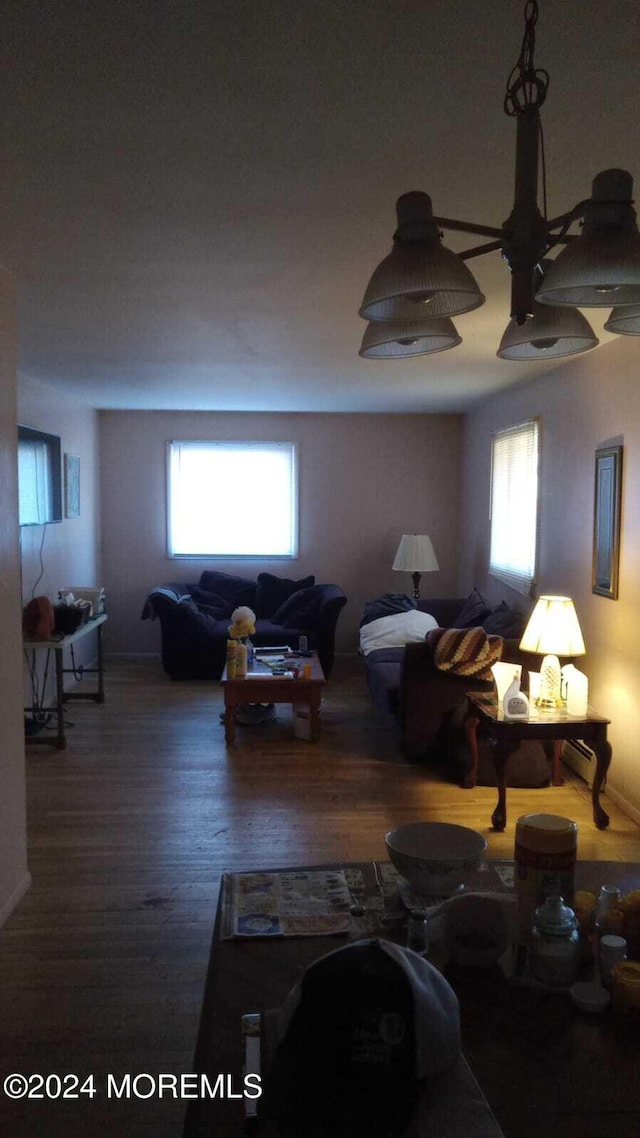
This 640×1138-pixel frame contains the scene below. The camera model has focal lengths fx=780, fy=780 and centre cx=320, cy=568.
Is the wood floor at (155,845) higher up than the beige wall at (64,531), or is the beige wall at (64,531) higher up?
the beige wall at (64,531)

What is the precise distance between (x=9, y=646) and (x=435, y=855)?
6.74 ft

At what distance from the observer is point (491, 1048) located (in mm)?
1039

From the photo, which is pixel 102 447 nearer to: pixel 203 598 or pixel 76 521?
pixel 76 521

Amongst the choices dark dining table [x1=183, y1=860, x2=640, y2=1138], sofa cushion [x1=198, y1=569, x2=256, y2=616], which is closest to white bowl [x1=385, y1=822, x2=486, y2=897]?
dark dining table [x1=183, y1=860, x2=640, y2=1138]

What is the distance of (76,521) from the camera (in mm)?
6555

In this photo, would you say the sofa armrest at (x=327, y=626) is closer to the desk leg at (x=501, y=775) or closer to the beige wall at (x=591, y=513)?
the beige wall at (x=591, y=513)

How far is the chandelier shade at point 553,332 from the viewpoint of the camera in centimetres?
149

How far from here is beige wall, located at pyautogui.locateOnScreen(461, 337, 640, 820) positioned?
377cm

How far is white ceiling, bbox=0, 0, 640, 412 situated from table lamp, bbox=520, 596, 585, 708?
143cm

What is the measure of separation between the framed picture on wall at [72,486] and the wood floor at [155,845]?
1.56m

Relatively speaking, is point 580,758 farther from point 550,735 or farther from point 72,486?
point 72,486

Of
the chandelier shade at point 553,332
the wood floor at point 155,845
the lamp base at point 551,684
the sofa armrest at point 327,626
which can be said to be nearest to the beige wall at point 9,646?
the wood floor at point 155,845

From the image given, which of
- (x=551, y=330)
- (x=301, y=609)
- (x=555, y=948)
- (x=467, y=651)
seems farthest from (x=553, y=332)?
(x=301, y=609)

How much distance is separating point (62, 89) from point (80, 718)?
14.6 feet
